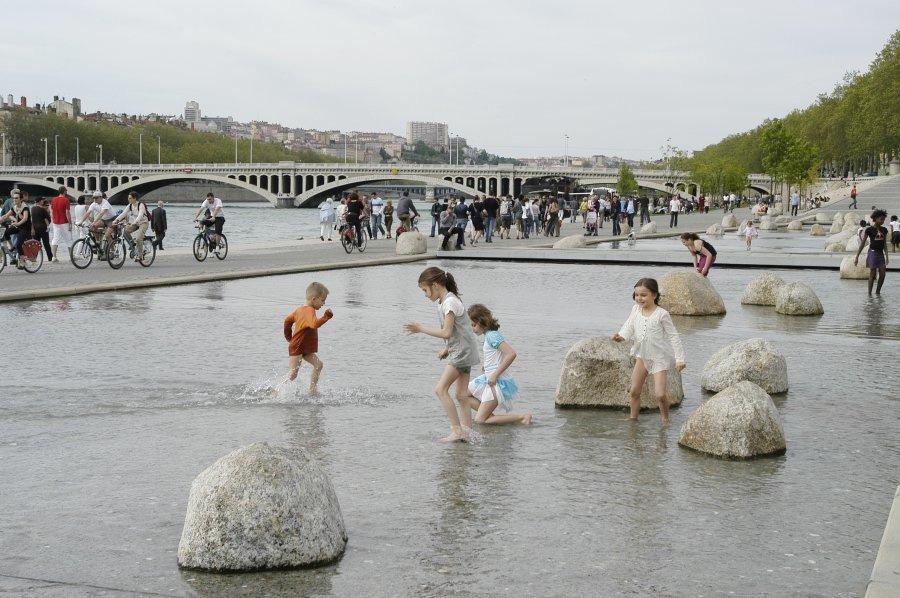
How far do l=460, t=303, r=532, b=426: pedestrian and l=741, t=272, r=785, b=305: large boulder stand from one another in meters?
9.64

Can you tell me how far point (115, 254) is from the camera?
2217 cm

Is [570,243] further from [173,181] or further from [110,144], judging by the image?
[110,144]

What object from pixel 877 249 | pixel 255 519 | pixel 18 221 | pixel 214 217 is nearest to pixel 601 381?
pixel 255 519

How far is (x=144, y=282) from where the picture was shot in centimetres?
1852

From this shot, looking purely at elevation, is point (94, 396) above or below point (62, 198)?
below

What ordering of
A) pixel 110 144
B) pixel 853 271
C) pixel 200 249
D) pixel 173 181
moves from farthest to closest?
pixel 110 144 < pixel 173 181 < pixel 200 249 < pixel 853 271

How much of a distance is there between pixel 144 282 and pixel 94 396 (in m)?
9.92

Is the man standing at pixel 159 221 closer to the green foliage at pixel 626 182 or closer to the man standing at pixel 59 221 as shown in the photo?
the man standing at pixel 59 221

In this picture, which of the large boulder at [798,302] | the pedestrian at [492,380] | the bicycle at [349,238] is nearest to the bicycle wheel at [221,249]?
the bicycle at [349,238]

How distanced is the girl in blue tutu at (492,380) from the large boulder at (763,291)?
964 centimetres

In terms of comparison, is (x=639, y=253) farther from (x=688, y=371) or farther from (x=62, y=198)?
(x=688, y=371)

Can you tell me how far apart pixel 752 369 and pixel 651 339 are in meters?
1.74

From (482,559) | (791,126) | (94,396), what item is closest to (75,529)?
(482,559)

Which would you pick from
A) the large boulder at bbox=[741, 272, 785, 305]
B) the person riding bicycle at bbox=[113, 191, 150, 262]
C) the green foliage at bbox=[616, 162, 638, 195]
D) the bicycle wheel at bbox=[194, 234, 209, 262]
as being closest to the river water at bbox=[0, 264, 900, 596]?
the large boulder at bbox=[741, 272, 785, 305]
